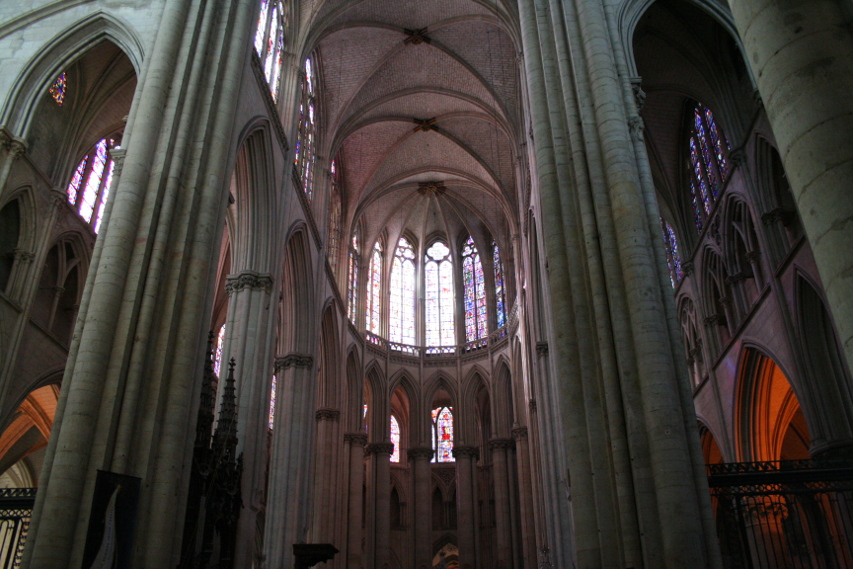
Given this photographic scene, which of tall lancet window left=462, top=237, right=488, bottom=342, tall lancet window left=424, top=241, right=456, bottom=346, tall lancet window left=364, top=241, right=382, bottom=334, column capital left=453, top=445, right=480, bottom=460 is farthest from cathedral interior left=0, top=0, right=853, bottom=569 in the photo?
tall lancet window left=424, top=241, right=456, bottom=346

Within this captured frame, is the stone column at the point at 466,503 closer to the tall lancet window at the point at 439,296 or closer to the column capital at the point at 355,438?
the column capital at the point at 355,438

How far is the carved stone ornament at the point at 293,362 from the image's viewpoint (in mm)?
Result: 18531

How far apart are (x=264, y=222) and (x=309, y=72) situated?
24.3 ft

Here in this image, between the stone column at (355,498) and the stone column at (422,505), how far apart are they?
2.13 metres

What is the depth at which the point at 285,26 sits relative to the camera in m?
17.8

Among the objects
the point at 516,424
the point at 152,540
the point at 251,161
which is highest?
the point at 251,161

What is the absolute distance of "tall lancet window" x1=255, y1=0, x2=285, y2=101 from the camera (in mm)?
15672

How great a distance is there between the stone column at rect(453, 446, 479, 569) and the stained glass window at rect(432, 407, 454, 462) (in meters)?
3.11

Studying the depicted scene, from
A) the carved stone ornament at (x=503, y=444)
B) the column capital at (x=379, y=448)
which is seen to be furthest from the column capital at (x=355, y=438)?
the carved stone ornament at (x=503, y=444)

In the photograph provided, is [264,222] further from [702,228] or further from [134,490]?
[702,228]

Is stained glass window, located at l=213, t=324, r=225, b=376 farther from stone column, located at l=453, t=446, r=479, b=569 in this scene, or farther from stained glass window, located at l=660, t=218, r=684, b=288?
stained glass window, located at l=660, t=218, r=684, b=288

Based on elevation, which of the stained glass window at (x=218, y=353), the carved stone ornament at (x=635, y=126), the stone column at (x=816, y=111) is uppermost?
the stained glass window at (x=218, y=353)

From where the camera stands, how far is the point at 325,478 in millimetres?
21781

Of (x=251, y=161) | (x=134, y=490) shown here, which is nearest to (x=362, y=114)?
(x=251, y=161)
